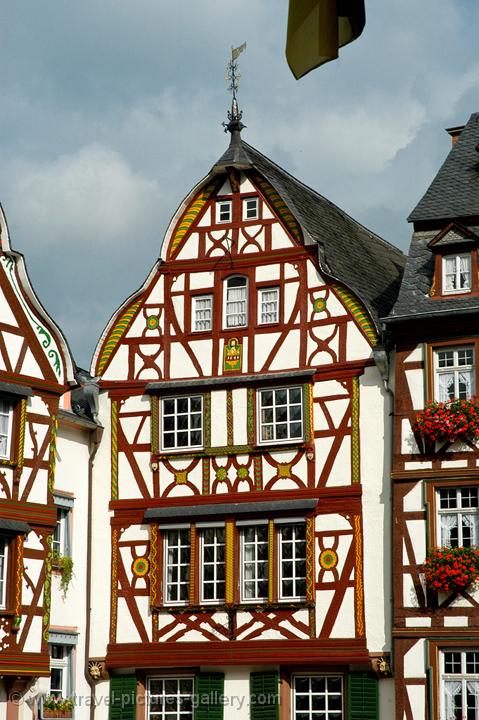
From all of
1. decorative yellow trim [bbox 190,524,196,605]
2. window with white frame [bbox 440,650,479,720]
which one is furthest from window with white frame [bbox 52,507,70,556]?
window with white frame [bbox 440,650,479,720]

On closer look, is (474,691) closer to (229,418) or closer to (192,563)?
(192,563)

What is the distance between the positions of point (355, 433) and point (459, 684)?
467 centimetres

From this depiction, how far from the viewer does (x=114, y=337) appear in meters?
23.7

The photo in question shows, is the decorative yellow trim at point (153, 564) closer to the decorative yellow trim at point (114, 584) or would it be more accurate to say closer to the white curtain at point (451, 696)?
the decorative yellow trim at point (114, 584)

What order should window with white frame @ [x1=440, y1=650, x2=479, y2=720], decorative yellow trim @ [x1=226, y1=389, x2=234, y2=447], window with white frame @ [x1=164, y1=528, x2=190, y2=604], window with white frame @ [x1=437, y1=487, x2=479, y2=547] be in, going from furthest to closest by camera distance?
decorative yellow trim @ [x1=226, y1=389, x2=234, y2=447] → window with white frame @ [x1=164, y1=528, x2=190, y2=604] → window with white frame @ [x1=437, y1=487, x2=479, y2=547] → window with white frame @ [x1=440, y1=650, x2=479, y2=720]

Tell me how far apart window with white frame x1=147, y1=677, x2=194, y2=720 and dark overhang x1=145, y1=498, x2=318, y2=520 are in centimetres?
301

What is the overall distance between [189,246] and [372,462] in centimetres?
575

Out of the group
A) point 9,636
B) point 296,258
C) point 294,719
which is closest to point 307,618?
point 294,719

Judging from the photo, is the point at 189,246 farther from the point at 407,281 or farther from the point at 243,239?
the point at 407,281

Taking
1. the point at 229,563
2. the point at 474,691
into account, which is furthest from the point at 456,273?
the point at 474,691

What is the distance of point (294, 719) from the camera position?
69.5 ft

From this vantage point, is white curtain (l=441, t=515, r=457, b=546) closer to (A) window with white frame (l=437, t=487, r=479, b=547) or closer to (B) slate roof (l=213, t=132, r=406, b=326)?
(A) window with white frame (l=437, t=487, r=479, b=547)

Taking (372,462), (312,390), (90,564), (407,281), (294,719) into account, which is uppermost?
(407,281)

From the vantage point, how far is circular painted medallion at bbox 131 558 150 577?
2236 centimetres
